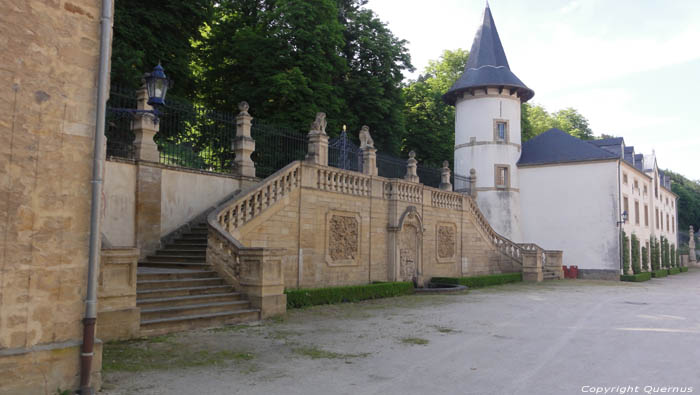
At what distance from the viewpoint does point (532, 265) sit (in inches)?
1089

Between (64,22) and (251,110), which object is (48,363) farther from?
(251,110)

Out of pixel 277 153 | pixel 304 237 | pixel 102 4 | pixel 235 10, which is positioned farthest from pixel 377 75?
pixel 102 4

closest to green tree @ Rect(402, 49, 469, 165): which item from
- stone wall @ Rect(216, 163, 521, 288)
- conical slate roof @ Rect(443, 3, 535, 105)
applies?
conical slate roof @ Rect(443, 3, 535, 105)

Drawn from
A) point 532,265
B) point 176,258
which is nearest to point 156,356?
point 176,258

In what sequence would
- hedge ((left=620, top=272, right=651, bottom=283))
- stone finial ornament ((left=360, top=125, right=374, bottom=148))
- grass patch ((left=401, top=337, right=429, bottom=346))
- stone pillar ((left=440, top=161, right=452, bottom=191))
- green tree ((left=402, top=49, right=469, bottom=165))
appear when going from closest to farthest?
grass patch ((left=401, top=337, right=429, bottom=346)) → stone finial ornament ((left=360, top=125, right=374, bottom=148)) → stone pillar ((left=440, top=161, right=452, bottom=191)) → hedge ((left=620, top=272, right=651, bottom=283)) → green tree ((left=402, top=49, right=469, bottom=165))

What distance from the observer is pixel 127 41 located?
2070 centimetres

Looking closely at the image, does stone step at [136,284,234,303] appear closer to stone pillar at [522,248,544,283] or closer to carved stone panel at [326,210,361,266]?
carved stone panel at [326,210,361,266]

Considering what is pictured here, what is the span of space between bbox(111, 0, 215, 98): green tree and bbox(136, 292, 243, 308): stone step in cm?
1052

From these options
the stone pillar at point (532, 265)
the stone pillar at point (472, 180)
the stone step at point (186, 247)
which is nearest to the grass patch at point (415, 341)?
the stone step at point (186, 247)

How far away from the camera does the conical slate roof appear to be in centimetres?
3400

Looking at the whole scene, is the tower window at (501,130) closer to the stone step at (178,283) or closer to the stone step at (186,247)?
the stone step at (186,247)

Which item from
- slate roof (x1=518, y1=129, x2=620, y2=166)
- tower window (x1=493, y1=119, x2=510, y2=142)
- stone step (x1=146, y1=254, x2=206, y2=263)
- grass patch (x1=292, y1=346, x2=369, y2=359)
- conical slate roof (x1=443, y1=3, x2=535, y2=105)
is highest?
conical slate roof (x1=443, y1=3, x2=535, y2=105)

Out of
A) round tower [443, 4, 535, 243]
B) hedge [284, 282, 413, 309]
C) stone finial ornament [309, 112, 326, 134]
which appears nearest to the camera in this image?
hedge [284, 282, 413, 309]

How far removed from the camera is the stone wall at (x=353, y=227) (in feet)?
51.1
